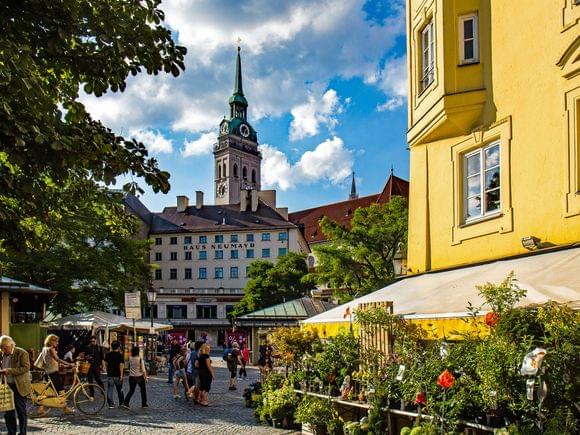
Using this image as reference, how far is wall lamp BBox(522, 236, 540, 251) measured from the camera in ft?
35.5

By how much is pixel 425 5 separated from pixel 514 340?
361 inches

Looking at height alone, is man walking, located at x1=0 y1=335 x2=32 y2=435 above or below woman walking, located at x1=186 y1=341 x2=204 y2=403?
above

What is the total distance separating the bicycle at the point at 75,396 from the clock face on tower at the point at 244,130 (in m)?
136

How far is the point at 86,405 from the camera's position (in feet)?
50.9

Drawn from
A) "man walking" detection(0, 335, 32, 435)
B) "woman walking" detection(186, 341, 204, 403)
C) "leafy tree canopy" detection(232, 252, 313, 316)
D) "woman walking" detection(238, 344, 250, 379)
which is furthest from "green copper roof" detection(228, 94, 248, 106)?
"man walking" detection(0, 335, 32, 435)

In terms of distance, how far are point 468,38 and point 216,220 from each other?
85.2 m

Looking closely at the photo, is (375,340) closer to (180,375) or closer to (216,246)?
(180,375)

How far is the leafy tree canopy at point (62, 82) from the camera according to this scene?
6867 mm

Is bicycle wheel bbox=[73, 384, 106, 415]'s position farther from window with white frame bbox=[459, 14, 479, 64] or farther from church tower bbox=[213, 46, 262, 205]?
church tower bbox=[213, 46, 262, 205]

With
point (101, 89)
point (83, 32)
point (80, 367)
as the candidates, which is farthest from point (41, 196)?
point (80, 367)

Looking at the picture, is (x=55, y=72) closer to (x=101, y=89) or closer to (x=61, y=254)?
(x=101, y=89)

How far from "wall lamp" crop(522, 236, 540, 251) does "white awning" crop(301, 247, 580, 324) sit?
0.19m

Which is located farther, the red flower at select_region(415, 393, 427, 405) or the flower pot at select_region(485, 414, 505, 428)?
the red flower at select_region(415, 393, 427, 405)

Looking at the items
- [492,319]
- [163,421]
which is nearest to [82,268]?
[163,421]
